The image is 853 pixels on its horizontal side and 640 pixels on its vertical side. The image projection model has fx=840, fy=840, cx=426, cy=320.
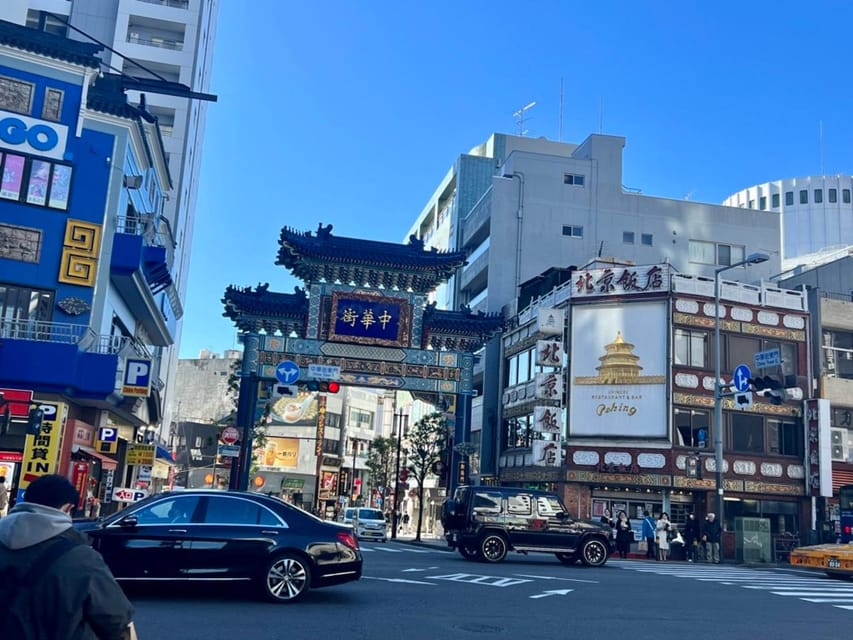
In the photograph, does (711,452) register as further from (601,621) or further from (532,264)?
(601,621)

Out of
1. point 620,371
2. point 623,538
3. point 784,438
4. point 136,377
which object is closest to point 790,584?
point 623,538

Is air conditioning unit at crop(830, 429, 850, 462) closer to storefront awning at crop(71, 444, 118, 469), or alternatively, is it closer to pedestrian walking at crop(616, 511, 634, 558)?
pedestrian walking at crop(616, 511, 634, 558)

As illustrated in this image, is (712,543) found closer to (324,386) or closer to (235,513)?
(324,386)

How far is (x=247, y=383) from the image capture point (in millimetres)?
34312

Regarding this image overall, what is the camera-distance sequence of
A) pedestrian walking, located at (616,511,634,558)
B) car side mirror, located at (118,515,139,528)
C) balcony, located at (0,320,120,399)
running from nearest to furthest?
car side mirror, located at (118,515,139,528), balcony, located at (0,320,120,399), pedestrian walking, located at (616,511,634,558)

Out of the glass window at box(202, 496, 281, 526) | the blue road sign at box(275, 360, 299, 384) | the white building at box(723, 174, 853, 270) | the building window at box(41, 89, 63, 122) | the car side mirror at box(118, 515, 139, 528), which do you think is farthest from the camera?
the white building at box(723, 174, 853, 270)

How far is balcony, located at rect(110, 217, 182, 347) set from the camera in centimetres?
2531

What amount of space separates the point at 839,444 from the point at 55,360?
30405 millimetres

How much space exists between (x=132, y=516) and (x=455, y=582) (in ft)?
20.5

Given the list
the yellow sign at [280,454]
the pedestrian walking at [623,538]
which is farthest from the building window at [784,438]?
the yellow sign at [280,454]

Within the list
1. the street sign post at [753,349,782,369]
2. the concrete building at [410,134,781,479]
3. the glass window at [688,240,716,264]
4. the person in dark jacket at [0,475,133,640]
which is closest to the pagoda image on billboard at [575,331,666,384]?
the street sign post at [753,349,782,369]

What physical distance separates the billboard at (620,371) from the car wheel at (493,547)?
51.9ft

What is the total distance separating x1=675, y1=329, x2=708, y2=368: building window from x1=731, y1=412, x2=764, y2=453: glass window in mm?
2702

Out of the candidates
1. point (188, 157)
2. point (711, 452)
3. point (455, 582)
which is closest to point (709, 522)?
point (711, 452)
